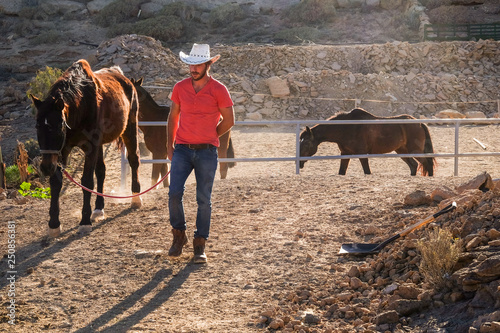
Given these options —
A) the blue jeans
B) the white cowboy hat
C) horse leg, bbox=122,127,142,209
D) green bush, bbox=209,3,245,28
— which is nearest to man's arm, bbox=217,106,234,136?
the blue jeans

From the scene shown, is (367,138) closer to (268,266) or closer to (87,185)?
(87,185)

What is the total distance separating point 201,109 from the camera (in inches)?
216

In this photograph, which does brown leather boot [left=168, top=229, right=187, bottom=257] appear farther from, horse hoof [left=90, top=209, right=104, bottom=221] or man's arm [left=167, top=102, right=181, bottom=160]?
horse hoof [left=90, top=209, right=104, bottom=221]

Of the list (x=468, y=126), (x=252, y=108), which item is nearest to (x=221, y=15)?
(x=252, y=108)

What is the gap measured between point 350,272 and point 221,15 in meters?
36.0

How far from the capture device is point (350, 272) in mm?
5188

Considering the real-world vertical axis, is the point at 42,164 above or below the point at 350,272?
above

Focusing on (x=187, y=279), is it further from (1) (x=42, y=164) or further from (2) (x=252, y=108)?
(2) (x=252, y=108)

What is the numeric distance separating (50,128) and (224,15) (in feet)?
114

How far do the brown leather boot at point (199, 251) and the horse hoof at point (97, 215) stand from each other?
213 cm

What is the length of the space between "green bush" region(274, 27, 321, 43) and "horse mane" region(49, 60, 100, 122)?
2948 centimetres

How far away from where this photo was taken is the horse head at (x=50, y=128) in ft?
20.4

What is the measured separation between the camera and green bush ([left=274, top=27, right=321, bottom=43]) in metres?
35.8

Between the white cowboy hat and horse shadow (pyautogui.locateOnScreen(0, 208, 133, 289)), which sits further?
horse shadow (pyautogui.locateOnScreen(0, 208, 133, 289))
